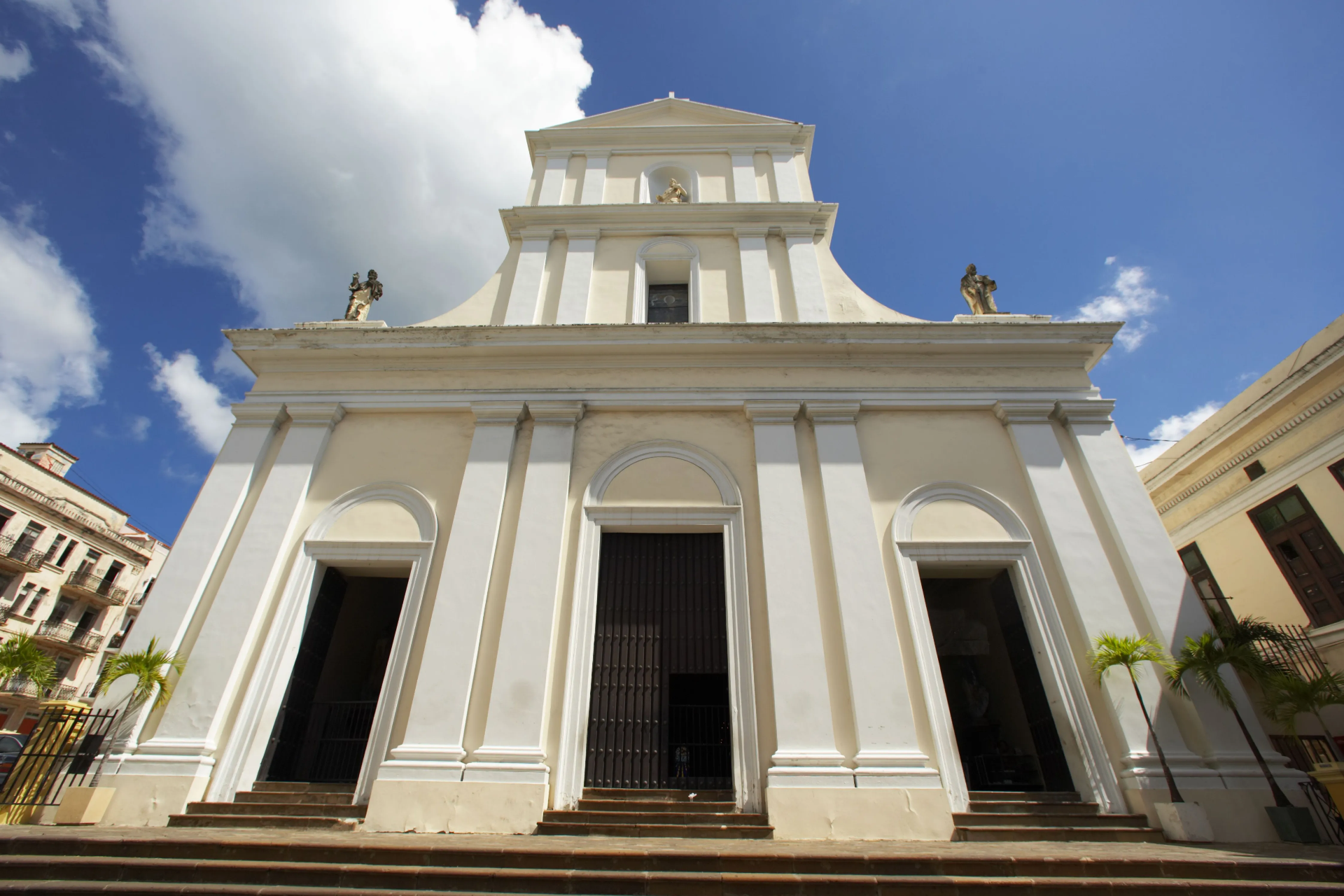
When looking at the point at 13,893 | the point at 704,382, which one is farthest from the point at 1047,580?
the point at 13,893

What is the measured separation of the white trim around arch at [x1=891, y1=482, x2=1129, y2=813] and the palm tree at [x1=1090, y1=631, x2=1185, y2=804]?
39cm

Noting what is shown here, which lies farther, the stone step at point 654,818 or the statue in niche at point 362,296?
the statue in niche at point 362,296

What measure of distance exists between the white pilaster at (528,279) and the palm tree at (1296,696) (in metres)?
10.9

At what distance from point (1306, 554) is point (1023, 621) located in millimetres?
8019

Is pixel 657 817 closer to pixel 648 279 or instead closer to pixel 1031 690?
pixel 1031 690

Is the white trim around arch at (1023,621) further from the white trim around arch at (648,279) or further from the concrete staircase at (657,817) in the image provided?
the white trim around arch at (648,279)

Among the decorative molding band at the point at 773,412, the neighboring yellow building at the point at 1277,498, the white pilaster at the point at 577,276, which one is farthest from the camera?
the neighboring yellow building at the point at 1277,498

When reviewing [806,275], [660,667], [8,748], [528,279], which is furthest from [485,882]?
[8,748]

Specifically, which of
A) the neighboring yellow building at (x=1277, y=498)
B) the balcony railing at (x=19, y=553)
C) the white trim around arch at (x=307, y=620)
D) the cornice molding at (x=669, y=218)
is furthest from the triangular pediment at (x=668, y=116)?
the balcony railing at (x=19, y=553)

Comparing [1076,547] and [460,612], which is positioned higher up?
[1076,547]

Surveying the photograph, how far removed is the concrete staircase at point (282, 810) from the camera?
6.74m

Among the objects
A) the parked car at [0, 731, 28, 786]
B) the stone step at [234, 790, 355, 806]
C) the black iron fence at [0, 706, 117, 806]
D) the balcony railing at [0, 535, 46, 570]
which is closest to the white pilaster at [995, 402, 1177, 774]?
the stone step at [234, 790, 355, 806]

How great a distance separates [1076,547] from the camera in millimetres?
8422

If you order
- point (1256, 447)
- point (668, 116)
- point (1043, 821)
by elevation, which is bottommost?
point (1043, 821)
